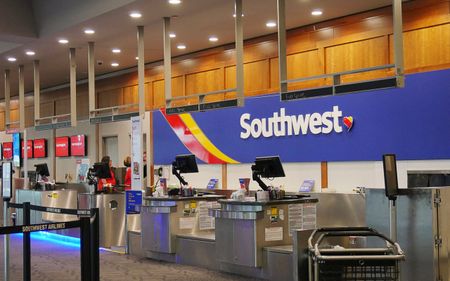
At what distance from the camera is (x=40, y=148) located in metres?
18.6

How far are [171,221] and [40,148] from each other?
1024 cm

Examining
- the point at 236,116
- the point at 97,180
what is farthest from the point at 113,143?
the point at 236,116

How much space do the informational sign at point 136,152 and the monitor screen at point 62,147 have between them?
22.0ft

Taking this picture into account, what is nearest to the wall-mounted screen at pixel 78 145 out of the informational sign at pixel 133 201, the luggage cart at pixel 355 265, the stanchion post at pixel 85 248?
the informational sign at pixel 133 201

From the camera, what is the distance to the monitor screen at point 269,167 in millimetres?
8156

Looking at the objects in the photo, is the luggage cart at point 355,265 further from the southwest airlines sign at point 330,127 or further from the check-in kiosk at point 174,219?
the check-in kiosk at point 174,219

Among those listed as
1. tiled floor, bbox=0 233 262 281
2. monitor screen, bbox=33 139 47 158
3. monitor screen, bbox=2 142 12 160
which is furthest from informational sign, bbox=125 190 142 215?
monitor screen, bbox=2 142 12 160

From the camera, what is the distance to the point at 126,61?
1483cm

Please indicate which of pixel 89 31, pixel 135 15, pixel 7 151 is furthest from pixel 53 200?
pixel 7 151

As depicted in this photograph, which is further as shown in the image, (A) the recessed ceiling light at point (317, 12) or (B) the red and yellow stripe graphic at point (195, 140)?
(B) the red and yellow stripe graphic at point (195, 140)

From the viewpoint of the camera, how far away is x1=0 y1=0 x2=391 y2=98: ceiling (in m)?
9.78

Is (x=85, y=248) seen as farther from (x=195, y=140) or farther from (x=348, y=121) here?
(x=195, y=140)

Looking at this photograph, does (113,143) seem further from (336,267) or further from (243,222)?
(336,267)

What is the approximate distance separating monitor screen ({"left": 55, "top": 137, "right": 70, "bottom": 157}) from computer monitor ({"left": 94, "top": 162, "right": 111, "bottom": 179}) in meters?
5.98
